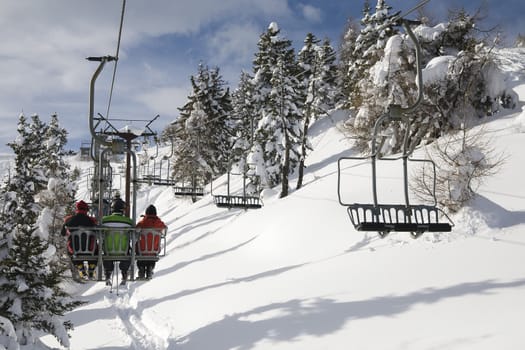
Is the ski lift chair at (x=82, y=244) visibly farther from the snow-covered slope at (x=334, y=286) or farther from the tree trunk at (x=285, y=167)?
the tree trunk at (x=285, y=167)

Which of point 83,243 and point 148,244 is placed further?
point 148,244

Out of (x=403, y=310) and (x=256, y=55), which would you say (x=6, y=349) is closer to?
(x=403, y=310)

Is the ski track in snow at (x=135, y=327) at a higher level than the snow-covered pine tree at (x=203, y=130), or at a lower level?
lower

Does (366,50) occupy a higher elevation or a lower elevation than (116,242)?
higher

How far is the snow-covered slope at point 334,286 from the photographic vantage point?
9.62 metres

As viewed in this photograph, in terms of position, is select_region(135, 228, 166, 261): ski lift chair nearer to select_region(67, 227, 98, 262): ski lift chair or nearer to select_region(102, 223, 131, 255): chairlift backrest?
select_region(102, 223, 131, 255): chairlift backrest

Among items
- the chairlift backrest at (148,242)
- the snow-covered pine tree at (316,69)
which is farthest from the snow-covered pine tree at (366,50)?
the chairlift backrest at (148,242)

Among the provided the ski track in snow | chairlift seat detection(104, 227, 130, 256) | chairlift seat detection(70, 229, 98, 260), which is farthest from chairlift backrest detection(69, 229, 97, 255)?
the ski track in snow

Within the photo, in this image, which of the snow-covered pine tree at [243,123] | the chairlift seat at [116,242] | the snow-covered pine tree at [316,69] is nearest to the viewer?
the chairlift seat at [116,242]

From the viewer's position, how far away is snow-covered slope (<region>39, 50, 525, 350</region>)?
31.6 ft

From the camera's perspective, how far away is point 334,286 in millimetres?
12930

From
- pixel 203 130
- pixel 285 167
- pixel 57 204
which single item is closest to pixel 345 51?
pixel 203 130

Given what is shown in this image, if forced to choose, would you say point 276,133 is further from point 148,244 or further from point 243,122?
point 148,244

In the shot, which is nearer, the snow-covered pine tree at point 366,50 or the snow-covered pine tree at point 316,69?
the snow-covered pine tree at point 366,50
